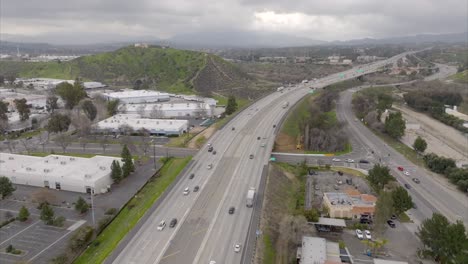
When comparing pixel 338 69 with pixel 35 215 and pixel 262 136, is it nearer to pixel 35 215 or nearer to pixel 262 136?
pixel 262 136

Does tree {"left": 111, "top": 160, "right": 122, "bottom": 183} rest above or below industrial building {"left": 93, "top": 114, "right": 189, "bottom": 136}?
below

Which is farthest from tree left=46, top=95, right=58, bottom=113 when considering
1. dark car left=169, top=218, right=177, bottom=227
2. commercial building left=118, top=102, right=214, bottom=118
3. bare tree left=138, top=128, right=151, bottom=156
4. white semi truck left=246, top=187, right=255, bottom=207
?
white semi truck left=246, top=187, right=255, bottom=207

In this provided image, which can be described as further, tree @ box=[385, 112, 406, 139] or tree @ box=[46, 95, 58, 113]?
tree @ box=[46, 95, 58, 113]

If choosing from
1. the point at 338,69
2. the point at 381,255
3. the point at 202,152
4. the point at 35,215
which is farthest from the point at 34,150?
the point at 338,69

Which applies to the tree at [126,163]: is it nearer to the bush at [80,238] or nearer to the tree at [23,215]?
the tree at [23,215]

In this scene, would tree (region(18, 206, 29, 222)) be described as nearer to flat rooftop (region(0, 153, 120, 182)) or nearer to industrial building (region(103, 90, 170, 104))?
flat rooftop (region(0, 153, 120, 182))

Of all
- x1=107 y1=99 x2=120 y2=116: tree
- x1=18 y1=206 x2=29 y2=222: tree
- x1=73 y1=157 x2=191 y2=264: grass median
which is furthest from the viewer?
x1=107 y1=99 x2=120 y2=116: tree

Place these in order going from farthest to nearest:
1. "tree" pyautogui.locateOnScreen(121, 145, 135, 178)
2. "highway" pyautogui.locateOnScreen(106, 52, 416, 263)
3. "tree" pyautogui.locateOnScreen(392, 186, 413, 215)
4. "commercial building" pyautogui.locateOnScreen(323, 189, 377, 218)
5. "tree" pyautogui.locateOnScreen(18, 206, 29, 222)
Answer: "tree" pyautogui.locateOnScreen(121, 145, 135, 178) < "commercial building" pyautogui.locateOnScreen(323, 189, 377, 218) < "tree" pyautogui.locateOnScreen(392, 186, 413, 215) < "tree" pyautogui.locateOnScreen(18, 206, 29, 222) < "highway" pyautogui.locateOnScreen(106, 52, 416, 263)
